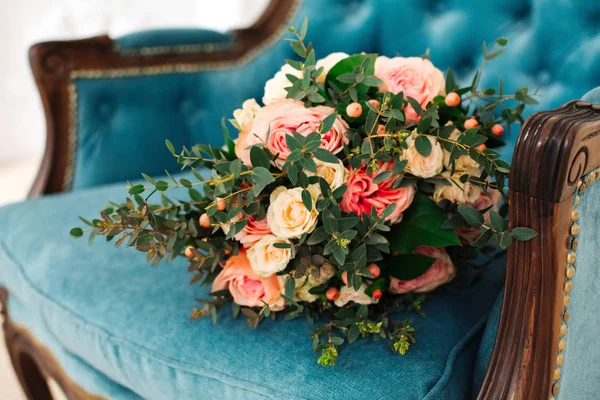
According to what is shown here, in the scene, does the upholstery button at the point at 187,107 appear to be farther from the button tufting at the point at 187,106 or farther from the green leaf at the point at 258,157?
the green leaf at the point at 258,157

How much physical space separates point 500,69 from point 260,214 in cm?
63

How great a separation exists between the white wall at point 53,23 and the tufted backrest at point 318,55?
1.58m

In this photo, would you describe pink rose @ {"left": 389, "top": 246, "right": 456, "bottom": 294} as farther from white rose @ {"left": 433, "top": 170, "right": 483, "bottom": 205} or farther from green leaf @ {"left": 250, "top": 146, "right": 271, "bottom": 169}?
green leaf @ {"left": 250, "top": 146, "right": 271, "bottom": 169}

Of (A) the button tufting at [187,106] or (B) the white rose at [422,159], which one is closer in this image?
(B) the white rose at [422,159]

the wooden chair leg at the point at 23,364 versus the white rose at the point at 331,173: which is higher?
the white rose at the point at 331,173

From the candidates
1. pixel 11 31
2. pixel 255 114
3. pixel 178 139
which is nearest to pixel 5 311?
pixel 178 139

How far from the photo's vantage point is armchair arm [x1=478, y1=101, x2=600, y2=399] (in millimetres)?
429

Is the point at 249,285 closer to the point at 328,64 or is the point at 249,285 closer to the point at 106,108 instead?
the point at 328,64

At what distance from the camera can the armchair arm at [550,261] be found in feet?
1.41

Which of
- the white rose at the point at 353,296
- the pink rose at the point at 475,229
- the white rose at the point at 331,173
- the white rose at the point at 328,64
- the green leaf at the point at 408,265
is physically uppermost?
the white rose at the point at 328,64

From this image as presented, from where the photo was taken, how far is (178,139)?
1.31m

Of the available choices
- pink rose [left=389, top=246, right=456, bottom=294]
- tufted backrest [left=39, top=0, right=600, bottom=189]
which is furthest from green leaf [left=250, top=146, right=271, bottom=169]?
tufted backrest [left=39, top=0, right=600, bottom=189]

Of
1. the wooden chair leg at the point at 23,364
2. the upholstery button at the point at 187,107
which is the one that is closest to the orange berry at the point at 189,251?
the wooden chair leg at the point at 23,364

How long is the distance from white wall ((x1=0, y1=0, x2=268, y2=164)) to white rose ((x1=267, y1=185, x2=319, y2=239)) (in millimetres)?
2387
